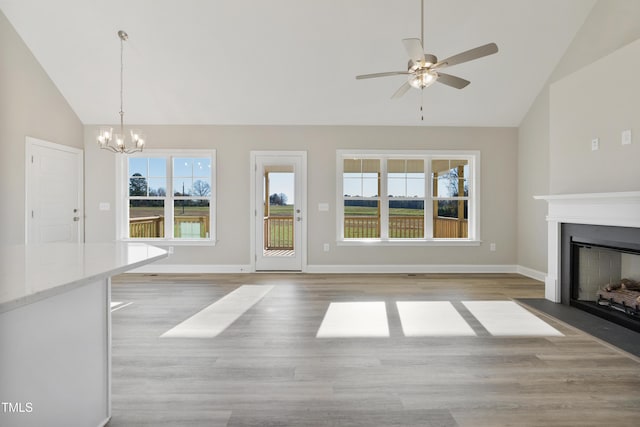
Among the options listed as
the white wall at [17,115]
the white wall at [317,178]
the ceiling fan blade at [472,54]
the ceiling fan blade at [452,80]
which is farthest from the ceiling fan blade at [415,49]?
the white wall at [17,115]

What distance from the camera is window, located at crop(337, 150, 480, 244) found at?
6.05 metres

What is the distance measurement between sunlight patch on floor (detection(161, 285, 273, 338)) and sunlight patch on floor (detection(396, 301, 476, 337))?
169 centimetres

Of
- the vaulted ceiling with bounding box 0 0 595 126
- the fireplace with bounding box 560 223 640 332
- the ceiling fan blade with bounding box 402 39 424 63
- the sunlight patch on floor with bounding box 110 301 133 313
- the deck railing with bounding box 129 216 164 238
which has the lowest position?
the sunlight patch on floor with bounding box 110 301 133 313

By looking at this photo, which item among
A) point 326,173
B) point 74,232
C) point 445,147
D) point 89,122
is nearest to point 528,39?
point 445,147

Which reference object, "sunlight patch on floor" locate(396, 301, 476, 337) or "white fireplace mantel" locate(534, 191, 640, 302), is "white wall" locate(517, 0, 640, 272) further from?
"sunlight patch on floor" locate(396, 301, 476, 337)

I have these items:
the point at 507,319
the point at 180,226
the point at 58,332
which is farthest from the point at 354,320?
the point at 180,226

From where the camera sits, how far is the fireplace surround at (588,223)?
3203mm

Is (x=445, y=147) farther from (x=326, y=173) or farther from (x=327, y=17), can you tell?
(x=327, y=17)

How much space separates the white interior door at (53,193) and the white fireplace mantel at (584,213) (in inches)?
269

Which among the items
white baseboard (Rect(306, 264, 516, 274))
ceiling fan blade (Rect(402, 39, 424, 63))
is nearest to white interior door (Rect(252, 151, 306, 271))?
white baseboard (Rect(306, 264, 516, 274))

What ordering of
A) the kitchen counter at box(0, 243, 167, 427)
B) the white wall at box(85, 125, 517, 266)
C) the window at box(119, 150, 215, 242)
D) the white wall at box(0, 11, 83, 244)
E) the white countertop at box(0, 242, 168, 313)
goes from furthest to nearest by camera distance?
1. the window at box(119, 150, 215, 242)
2. the white wall at box(85, 125, 517, 266)
3. the white wall at box(0, 11, 83, 244)
4. the kitchen counter at box(0, 243, 167, 427)
5. the white countertop at box(0, 242, 168, 313)

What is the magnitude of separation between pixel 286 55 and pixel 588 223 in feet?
13.4

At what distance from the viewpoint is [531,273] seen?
5520 mm

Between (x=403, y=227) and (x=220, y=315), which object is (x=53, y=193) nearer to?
(x=220, y=315)
